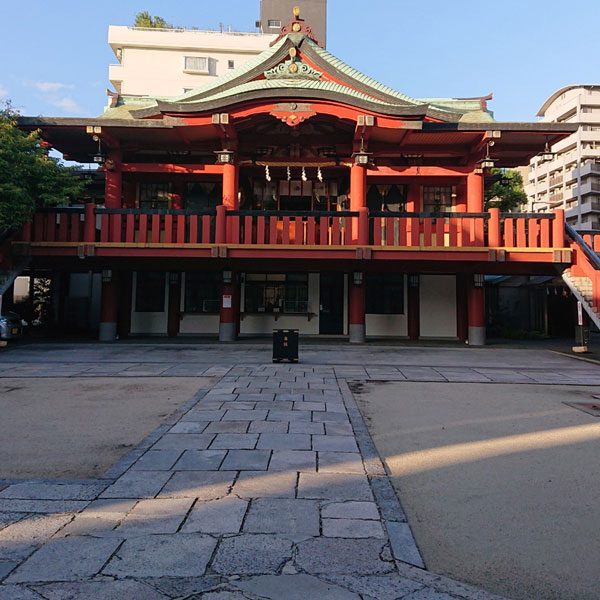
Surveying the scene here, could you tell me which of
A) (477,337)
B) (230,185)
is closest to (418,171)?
(477,337)

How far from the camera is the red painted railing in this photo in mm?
15078

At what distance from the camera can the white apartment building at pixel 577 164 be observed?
50.2 m

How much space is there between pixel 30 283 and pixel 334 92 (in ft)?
51.3

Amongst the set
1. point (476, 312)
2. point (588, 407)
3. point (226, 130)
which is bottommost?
point (588, 407)

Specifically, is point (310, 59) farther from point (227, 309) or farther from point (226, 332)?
point (226, 332)

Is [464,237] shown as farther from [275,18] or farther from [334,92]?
[275,18]

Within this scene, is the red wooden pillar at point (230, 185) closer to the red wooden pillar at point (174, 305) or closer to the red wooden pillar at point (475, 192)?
the red wooden pillar at point (174, 305)

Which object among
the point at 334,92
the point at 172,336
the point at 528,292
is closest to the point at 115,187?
the point at 172,336

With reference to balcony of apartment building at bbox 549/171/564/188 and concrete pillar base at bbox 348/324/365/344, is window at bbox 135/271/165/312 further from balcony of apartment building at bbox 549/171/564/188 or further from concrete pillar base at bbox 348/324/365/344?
balcony of apartment building at bbox 549/171/564/188

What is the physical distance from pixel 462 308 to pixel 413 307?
197 centimetres

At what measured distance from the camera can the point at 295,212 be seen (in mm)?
15359

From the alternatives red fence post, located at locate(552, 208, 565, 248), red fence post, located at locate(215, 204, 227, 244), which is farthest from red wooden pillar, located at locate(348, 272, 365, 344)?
red fence post, located at locate(552, 208, 565, 248)

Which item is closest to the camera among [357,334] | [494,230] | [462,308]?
[494,230]

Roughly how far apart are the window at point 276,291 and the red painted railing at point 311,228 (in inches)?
149
